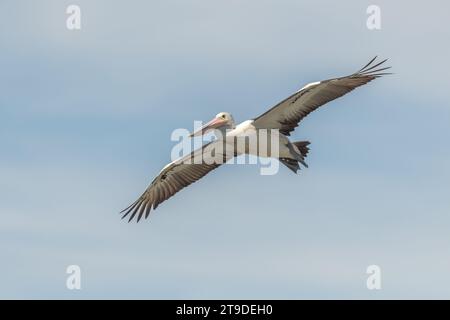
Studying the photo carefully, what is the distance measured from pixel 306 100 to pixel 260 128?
3.93 feet

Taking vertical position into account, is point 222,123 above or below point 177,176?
above

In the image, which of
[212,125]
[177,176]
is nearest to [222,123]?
[212,125]

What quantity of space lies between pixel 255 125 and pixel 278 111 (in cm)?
62

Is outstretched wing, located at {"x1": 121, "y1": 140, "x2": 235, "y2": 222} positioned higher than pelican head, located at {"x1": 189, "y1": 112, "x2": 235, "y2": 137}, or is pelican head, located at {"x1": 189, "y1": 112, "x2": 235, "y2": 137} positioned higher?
pelican head, located at {"x1": 189, "y1": 112, "x2": 235, "y2": 137}

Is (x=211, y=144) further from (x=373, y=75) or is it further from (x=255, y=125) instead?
(x=373, y=75)

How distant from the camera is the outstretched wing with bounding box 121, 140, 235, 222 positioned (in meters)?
25.0

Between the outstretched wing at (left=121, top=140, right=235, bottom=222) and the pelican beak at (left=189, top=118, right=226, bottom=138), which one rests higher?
the pelican beak at (left=189, top=118, right=226, bottom=138)

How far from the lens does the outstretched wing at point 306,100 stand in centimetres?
2333

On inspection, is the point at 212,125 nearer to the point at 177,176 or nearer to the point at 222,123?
the point at 222,123

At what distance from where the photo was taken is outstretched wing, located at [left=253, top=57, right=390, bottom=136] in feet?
76.5

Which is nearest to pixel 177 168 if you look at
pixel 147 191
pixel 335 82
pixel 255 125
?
pixel 147 191

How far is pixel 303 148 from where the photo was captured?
78.3 feet

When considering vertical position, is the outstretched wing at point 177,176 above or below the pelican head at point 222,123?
below

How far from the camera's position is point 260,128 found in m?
24.1
